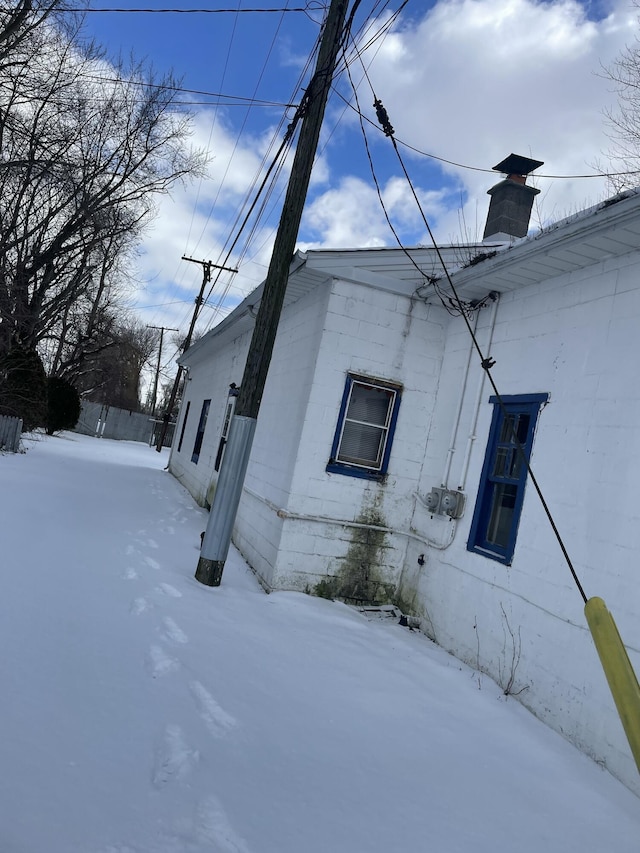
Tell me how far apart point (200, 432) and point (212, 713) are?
12844 mm

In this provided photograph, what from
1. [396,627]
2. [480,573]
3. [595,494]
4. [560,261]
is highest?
[560,261]

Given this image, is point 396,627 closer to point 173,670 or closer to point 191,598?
point 191,598

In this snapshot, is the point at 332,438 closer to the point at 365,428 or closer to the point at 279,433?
the point at 365,428

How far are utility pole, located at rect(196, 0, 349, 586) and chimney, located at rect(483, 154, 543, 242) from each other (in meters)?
2.88

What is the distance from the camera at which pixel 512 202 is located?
330 inches

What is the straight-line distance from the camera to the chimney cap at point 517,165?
8.11 metres

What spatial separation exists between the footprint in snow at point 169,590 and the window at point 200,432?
375 inches

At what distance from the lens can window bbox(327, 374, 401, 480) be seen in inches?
287

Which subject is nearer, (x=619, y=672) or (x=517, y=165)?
(x=619, y=672)

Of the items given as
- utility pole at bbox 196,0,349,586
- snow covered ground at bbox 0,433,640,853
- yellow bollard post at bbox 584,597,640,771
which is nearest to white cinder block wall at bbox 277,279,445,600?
utility pole at bbox 196,0,349,586

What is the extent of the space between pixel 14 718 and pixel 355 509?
15.5ft

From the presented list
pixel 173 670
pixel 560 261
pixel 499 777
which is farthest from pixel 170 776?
pixel 560 261

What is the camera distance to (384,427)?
24.6 ft

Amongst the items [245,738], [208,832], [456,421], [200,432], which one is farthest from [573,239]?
[200,432]
